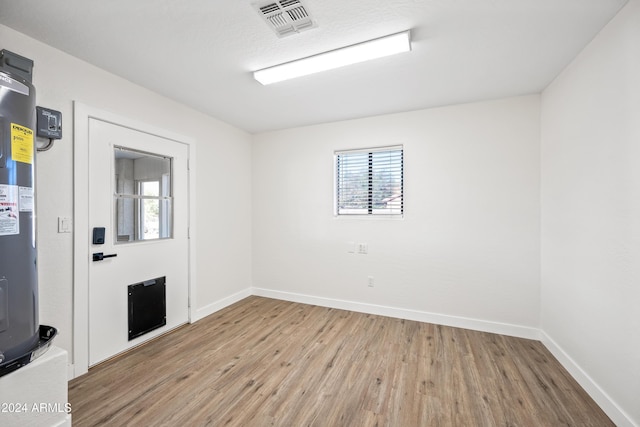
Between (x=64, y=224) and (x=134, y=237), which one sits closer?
(x=64, y=224)

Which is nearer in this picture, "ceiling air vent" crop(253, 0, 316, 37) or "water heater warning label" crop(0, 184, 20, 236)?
"water heater warning label" crop(0, 184, 20, 236)

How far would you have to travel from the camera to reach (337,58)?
82.2 inches

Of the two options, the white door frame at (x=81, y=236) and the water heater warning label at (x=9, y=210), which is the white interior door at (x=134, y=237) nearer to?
the white door frame at (x=81, y=236)

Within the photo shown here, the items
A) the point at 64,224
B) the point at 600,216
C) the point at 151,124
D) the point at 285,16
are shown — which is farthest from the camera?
the point at 151,124

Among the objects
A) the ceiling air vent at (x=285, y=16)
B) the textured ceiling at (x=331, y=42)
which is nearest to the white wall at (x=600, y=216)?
the textured ceiling at (x=331, y=42)

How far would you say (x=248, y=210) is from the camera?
4.20 metres

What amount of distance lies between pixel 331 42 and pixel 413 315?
305cm

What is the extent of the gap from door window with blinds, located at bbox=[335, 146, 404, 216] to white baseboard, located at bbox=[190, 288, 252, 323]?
190 cm

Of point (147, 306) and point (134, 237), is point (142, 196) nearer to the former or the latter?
point (134, 237)

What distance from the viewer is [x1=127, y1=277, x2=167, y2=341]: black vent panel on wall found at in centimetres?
257

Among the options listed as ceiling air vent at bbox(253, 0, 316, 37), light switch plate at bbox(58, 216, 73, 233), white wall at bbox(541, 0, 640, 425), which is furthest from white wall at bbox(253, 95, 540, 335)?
light switch plate at bbox(58, 216, 73, 233)

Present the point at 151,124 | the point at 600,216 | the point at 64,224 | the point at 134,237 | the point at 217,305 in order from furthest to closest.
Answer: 1. the point at 217,305
2. the point at 151,124
3. the point at 134,237
4. the point at 64,224
5. the point at 600,216

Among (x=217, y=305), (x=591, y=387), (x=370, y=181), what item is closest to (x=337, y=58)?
(x=370, y=181)

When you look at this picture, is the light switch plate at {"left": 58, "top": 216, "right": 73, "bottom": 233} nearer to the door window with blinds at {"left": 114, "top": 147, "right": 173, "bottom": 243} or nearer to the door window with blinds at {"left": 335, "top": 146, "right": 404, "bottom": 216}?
the door window with blinds at {"left": 114, "top": 147, "right": 173, "bottom": 243}
